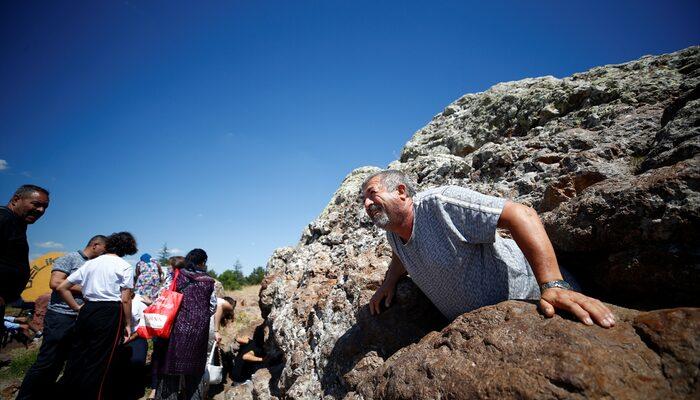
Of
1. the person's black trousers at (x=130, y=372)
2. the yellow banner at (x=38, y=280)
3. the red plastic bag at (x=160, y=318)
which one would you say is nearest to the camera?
the red plastic bag at (x=160, y=318)

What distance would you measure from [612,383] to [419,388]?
106 cm

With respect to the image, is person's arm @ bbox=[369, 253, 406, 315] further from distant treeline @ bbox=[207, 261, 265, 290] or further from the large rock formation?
distant treeline @ bbox=[207, 261, 265, 290]

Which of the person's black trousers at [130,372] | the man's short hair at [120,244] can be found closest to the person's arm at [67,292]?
the man's short hair at [120,244]

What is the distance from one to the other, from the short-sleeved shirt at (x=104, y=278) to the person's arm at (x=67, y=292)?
140mm

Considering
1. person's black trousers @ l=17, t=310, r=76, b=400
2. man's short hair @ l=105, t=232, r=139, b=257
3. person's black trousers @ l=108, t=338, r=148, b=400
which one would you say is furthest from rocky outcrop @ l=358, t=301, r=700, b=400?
person's black trousers @ l=108, t=338, r=148, b=400

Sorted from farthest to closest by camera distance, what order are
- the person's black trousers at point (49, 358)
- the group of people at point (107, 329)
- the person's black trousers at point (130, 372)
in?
the person's black trousers at point (130, 372) < the person's black trousers at point (49, 358) < the group of people at point (107, 329)

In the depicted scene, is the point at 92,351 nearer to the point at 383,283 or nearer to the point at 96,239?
the point at 96,239

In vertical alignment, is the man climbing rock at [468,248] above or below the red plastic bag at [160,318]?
above

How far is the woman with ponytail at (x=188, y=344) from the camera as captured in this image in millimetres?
4641

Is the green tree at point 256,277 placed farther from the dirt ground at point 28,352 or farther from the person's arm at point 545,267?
the person's arm at point 545,267

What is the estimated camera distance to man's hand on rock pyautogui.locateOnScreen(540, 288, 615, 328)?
1.82 m

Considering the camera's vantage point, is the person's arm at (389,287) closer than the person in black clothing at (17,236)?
Yes

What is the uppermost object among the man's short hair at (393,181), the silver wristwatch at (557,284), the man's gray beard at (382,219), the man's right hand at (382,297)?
the man's short hair at (393,181)

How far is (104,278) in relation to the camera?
5.04 metres
